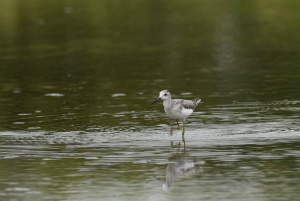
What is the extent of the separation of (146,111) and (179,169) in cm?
611

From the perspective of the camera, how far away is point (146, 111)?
1848 cm

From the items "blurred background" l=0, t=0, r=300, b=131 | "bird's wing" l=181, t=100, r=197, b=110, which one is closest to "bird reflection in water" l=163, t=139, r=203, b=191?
"bird's wing" l=181, t=100, r=197, b=110

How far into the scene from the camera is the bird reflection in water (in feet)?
37.9

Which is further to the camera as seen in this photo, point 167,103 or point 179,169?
point 167,103

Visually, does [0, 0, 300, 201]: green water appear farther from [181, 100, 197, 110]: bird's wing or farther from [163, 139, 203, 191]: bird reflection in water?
[181, 100, 197, 110]: bird's wing

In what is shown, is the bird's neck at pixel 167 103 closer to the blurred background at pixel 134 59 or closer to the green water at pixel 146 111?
the green water at pixel 146 111

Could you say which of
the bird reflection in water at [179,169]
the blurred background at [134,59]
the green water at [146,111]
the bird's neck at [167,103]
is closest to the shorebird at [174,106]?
the bird's neck at [167,103]

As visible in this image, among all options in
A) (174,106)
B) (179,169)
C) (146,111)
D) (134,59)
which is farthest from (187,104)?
(134,59)

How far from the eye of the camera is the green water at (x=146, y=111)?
37.9 feet

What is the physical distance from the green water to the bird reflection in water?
7 centimetres

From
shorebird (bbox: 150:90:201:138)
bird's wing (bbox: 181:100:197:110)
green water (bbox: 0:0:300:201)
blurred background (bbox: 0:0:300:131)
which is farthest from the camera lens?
blurred background (bbox: 0:0:300:131)

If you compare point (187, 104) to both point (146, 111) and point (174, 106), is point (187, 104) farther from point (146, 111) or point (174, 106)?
point (146, 111)

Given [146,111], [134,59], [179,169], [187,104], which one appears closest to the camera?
[179,169]

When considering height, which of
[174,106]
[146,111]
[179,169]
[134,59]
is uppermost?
[134,59]
